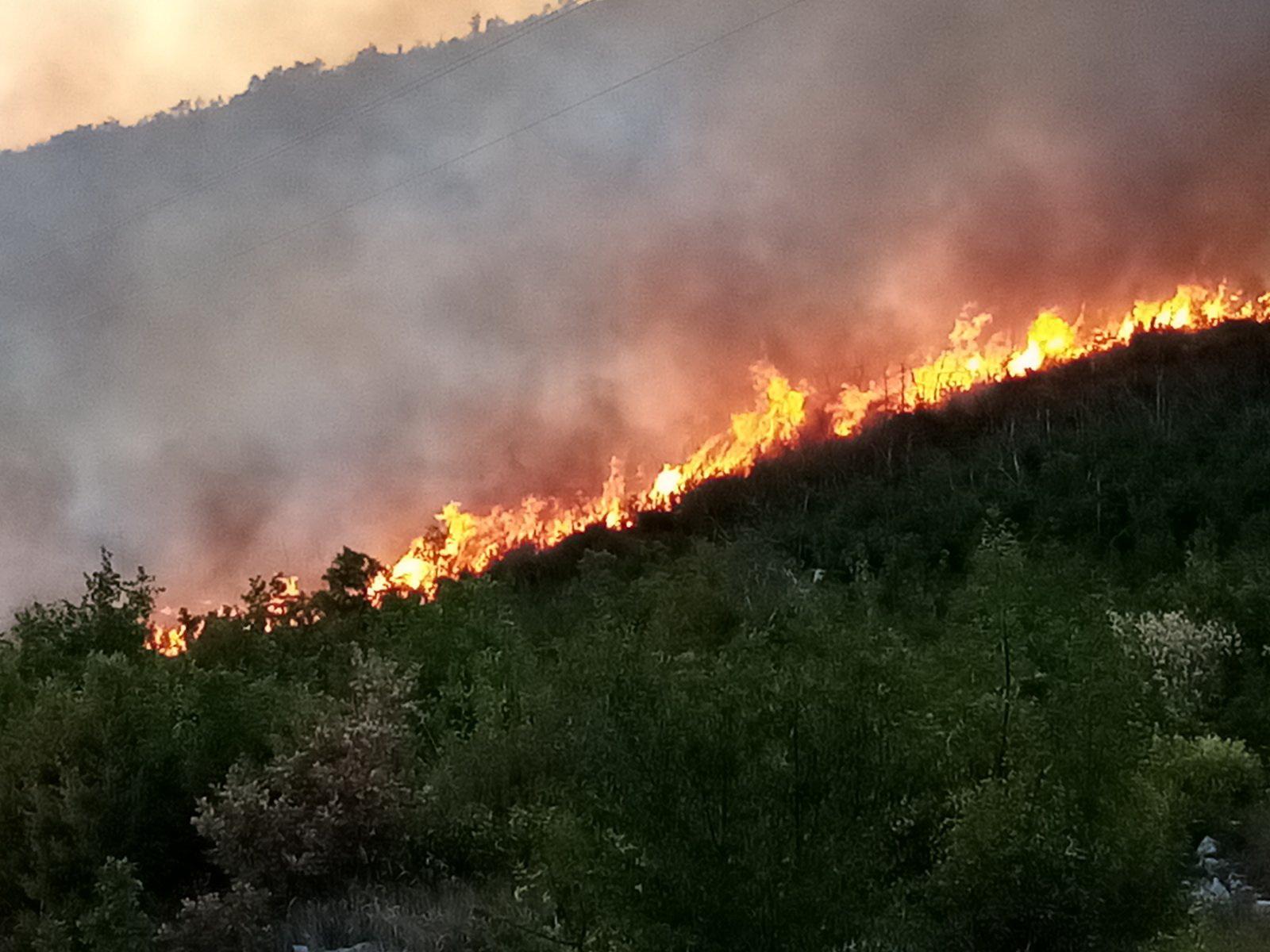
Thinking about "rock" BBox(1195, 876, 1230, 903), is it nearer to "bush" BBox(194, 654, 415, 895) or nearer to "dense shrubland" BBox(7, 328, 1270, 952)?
"dense shrubland" BBox(7, 328, 1270, 952)

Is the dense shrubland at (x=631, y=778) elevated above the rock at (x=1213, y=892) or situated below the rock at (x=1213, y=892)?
above

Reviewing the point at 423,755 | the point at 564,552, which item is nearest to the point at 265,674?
the point at 423,755

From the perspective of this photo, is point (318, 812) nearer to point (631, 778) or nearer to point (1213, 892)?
point (631, 778)

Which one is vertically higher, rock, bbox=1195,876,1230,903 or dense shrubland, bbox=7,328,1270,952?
dense shrubland, bbox=7,328,1270,952

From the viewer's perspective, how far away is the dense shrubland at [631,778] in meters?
9.86

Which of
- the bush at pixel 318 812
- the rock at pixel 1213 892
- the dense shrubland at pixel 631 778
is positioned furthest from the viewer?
the rock at pixel 1213 892

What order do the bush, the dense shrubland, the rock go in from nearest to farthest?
the dense shrubland, the bush, the rock

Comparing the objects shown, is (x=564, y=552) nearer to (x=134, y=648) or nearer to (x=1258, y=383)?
(x=1258, y=383)

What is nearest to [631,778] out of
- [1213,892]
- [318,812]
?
[318,812]

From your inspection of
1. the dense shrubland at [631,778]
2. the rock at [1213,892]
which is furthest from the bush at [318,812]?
the rock at [1213,892]

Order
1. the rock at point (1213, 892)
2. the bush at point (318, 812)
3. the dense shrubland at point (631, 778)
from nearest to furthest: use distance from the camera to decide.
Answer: the dense shrubland at point (631, 778) < the bush at point (318, 812) < the rock at point (1213, 892)

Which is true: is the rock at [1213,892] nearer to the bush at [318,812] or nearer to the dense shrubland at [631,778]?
the dense shrubland at [631,778]

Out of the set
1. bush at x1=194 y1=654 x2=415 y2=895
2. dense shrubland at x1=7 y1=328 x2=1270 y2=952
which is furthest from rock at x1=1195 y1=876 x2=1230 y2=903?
bush at x1=194 y1=654 x2=415 y2=895

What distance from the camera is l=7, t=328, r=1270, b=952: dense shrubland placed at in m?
9.86
